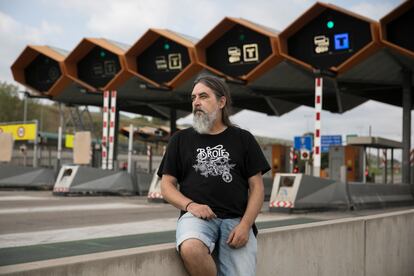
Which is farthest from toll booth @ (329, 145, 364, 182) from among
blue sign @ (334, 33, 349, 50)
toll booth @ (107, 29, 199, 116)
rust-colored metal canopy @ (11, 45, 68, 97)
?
rust-colored metal canopy @ (11, 45, 68, 97)

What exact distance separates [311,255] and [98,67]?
67.9 ft

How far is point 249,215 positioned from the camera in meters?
3.38

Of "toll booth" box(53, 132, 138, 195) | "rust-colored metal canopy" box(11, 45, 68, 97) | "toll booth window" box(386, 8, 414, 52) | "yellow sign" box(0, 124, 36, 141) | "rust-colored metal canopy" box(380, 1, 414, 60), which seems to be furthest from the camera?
"yellow sign" box(0, 124, 36, 141)

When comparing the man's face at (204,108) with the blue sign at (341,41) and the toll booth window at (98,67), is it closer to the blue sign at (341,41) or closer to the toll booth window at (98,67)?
the blue sign at (341,41)

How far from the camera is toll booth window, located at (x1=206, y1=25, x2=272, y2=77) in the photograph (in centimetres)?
1995

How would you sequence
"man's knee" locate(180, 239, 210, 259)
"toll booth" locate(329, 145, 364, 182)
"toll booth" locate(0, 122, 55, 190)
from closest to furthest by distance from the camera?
"man's knee" locate(180, 239, 210, 259)
"toll booth" locate(0, 122, 55, 190)
"toll booth" locate(329, 145, 364, 182)

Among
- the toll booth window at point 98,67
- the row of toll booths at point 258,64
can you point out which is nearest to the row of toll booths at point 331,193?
the row of toll booths at point 258,64

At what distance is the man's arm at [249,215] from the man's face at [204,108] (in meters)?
0.46

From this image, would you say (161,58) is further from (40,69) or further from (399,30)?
(399,30)

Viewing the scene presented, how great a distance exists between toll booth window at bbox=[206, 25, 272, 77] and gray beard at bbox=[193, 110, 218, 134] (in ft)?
54.5

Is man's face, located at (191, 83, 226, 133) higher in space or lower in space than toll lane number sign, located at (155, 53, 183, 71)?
lower

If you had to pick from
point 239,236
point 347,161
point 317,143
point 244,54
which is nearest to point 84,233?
point 239,236

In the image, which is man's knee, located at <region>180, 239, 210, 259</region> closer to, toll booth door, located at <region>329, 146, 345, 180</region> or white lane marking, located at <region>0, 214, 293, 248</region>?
white lane marking, located at <region>0, 214, 293, 248</region>

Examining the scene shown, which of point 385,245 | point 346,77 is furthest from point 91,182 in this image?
point 385,245
